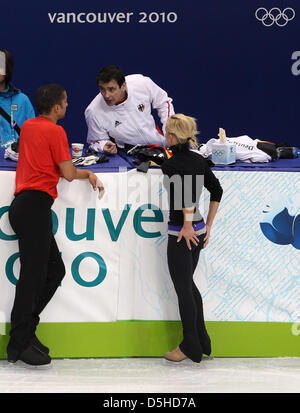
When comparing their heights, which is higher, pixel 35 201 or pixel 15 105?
pixel 15 105

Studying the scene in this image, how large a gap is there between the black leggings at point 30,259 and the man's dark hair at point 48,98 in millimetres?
393

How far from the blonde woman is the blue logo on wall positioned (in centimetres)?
33

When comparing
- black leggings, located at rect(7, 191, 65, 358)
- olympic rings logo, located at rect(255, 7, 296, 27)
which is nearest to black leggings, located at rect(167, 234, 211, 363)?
black leggings, located at rect(7, 191, 65, 358)

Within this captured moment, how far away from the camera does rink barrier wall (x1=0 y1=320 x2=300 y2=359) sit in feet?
12.2

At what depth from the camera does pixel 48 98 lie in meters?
3.35

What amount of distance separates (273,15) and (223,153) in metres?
2.41

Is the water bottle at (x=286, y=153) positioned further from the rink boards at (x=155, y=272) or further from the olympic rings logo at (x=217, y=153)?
the olympic rings logo at (x=217, y=153)

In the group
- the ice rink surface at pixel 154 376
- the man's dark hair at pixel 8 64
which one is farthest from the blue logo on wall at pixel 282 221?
the man's dark hair at pixel 8 64

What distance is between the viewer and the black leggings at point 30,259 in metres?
3.38

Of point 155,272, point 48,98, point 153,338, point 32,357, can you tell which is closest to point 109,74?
point 48,98

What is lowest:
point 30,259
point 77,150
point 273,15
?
point 30,259

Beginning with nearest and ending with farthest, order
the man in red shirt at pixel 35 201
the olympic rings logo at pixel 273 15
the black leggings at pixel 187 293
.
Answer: the man in red shirt at pixel 35 201
the black leggings at pixel 187 293
the olympic rings logo at pixel 273 15

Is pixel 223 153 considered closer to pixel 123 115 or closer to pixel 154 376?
pixel 123 115

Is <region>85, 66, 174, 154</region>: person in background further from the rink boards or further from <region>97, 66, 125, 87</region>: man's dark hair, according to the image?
the rink boards
